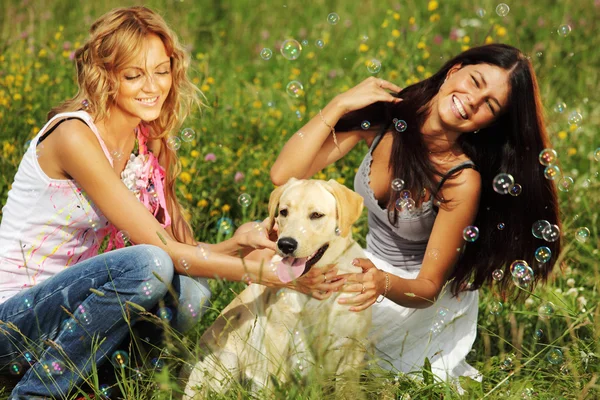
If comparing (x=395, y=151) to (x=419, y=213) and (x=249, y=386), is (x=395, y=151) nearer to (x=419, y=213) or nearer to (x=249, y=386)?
(x=419, y=213)

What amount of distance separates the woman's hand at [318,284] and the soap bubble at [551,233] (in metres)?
1.05

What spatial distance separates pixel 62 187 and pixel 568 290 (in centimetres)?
285

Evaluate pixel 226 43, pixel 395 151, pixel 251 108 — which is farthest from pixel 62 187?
pixel 226 43

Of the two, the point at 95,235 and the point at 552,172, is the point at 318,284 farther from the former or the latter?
the point at 552,172

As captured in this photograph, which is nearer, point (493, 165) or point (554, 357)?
point (554, 357)

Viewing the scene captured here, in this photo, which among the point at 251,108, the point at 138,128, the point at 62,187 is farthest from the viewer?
the point at 251,108

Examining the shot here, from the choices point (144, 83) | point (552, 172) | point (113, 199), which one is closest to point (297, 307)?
point (113, 199)

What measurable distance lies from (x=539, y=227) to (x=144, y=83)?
6.30 feet

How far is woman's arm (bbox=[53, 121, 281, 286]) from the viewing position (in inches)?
123

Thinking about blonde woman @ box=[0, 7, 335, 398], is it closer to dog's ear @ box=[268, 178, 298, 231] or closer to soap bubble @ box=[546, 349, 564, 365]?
dog's ear @ box=[268, 178, 298, 231]

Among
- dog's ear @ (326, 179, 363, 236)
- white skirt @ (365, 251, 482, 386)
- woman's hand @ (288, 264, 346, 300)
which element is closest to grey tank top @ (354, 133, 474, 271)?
white skirt @ (365, 251, 482, 386)

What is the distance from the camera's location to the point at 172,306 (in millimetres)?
3391

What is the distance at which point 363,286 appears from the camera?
3119mm

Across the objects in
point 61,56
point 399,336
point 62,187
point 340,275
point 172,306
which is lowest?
point 399,336
